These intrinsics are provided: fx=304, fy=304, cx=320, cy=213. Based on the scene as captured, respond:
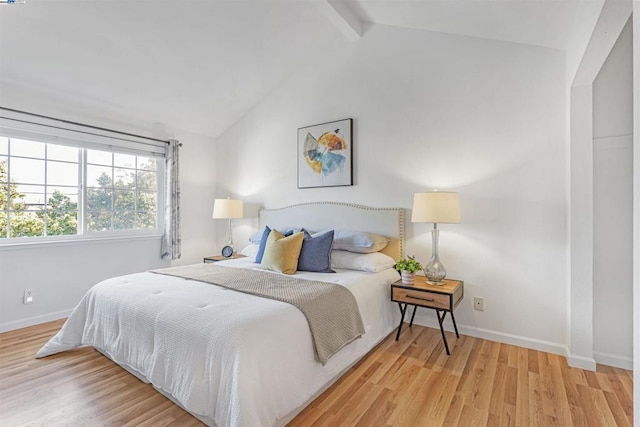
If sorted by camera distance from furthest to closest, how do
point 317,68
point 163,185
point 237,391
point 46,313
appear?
1. point 163,185
2. point 317,68
3. point 46,313
4. point 237,391

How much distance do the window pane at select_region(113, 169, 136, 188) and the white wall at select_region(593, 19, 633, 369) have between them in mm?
4643

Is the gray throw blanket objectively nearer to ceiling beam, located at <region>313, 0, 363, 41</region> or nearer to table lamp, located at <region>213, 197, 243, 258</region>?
table lamp, located at <region>213, 197, 243, 258</region>

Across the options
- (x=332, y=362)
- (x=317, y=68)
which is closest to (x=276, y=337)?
(x=332, y=362)

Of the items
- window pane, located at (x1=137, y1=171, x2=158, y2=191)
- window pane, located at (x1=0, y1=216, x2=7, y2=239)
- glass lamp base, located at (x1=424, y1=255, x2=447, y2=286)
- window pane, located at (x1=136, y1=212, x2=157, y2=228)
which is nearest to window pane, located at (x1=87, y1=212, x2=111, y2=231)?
window pane, located at (x1=136, y1=212, x2=157, y2=228)

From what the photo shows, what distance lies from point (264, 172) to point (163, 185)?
4.48ft

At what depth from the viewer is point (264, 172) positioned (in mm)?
4137

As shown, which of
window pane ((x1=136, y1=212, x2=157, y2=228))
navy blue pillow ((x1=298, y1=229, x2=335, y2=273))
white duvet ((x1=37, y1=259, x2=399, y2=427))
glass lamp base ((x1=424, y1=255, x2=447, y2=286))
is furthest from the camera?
window pane ((x1=136, y1=212, x2=157, y2=228))

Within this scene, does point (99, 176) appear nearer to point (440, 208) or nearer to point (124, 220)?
point (124, 220)

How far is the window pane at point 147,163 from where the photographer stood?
390 centimetres

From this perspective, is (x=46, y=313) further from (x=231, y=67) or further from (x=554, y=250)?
(x=554, y=250)

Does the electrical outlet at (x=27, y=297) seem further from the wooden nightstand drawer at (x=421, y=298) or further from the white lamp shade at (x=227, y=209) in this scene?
the wooden nightstand drawer at (x=421, y=298)

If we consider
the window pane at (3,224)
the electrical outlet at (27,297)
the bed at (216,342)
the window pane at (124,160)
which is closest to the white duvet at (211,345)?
the bed at (216,342)

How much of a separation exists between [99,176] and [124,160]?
1.15ft

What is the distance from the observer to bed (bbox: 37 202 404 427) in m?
1.43
